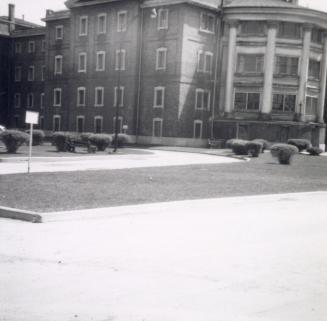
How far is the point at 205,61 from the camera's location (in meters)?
48.0

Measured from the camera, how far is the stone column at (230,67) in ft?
155

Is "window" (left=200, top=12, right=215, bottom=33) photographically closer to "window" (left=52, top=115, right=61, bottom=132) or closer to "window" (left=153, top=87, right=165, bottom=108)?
"window" (left=153, top=87, right=165, bottom=108)

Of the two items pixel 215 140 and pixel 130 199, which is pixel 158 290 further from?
pixel 215 140

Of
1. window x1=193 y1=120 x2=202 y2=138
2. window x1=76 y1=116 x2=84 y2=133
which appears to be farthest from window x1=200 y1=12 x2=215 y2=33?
window x1=76 y1=116 x2=84 y2=133

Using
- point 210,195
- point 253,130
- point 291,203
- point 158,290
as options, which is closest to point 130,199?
point 210,195

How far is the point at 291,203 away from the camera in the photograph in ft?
42.9

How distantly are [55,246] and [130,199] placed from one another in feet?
15.0

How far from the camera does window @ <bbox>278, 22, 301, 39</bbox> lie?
46.6 m

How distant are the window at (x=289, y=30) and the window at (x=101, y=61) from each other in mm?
18172

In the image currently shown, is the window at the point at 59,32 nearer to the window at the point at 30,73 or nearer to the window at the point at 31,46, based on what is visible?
the window at the point at 31,46

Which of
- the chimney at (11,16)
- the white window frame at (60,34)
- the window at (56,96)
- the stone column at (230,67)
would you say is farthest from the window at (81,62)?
the chimney at (11,16)

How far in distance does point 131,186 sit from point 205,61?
35.7 m

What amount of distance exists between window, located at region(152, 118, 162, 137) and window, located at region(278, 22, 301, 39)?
14.3 m

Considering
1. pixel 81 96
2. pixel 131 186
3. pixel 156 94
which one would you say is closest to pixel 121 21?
pixel 156 94
